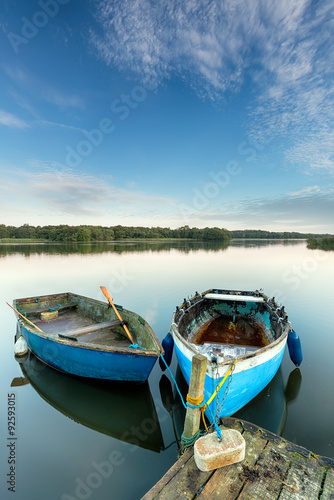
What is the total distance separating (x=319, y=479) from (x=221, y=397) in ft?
5.46

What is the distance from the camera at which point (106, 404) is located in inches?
235

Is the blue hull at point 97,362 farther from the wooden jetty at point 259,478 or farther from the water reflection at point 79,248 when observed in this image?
the water reflection at point 79,248

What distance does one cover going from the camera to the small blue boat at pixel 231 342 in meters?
4.35

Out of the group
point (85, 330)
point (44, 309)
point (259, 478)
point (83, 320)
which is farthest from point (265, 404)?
point (44, 309)

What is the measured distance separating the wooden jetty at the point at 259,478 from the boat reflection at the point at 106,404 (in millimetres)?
2057

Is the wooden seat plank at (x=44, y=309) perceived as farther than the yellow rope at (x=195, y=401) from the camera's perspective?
Yes

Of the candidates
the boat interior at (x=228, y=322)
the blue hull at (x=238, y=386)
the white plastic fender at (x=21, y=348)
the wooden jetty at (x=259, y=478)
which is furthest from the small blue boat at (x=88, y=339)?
the wooden jetty at (x=259, y=478)

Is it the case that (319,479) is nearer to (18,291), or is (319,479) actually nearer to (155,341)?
(155,341)

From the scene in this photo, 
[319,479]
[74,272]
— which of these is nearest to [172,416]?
[319,479]

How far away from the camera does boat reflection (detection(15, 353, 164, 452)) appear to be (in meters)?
5.23

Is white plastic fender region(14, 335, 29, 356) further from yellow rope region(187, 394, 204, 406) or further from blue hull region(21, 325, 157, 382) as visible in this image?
yellow rope region(187, 394, 204, 406)

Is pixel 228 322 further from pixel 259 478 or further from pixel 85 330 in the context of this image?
pixel 259 478

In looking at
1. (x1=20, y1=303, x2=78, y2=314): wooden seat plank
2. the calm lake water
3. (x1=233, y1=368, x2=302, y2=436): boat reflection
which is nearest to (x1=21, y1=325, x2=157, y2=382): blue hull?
the calm lake water

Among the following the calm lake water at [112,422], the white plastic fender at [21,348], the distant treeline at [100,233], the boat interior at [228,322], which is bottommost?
the calm lake water at [112,422]
